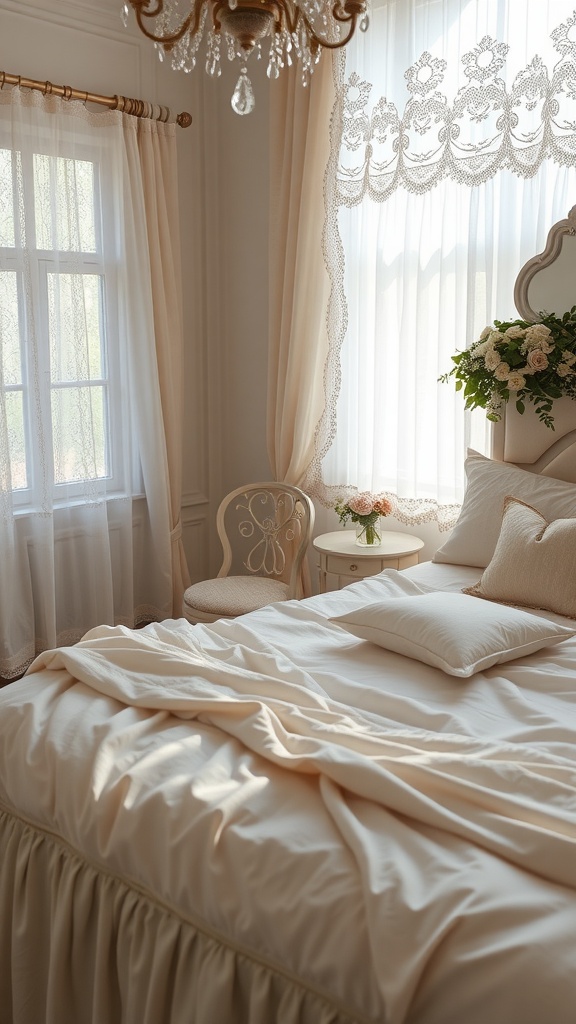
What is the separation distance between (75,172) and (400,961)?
11.9 feet

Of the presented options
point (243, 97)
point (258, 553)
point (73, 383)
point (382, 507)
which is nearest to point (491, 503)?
point (382, 507)

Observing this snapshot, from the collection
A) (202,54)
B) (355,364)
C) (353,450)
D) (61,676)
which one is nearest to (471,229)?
(355,364)

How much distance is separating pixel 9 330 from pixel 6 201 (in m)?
0.53

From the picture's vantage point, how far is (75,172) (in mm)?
4066

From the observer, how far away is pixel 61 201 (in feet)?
13.3

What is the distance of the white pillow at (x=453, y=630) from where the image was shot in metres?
2.33

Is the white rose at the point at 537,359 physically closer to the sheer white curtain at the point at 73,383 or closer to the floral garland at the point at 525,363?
the floral garland at the point at 525,363

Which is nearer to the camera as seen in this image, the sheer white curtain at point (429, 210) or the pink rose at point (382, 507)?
the sheer white curtain at point (429, 210)

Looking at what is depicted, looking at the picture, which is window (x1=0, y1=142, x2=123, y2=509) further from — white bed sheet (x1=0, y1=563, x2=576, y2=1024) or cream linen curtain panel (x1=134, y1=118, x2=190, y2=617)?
white bed sheet (x1=0, y1=563, x2=576, y2=1024)

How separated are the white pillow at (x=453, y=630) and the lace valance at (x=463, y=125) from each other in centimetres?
181

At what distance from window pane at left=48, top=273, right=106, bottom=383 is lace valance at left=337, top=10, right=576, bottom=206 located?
4.07 feet

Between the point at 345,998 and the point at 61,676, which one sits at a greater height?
the point at 61,676

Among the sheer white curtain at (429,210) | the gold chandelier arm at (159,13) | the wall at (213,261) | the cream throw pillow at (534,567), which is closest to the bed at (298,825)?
the cream throw pillow at (534,567)

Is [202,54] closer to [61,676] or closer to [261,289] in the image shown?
[261,289]
